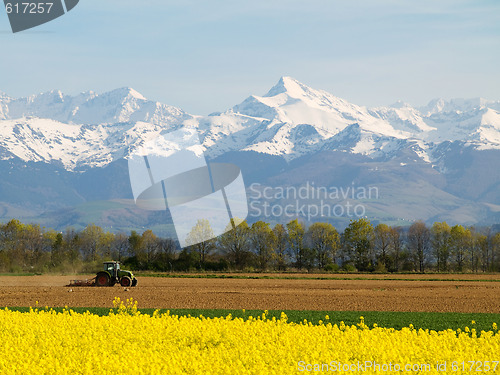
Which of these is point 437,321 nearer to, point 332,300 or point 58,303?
point 332,300

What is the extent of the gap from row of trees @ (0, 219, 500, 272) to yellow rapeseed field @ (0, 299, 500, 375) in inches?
2991

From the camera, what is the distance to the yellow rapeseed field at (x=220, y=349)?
13.7 metres

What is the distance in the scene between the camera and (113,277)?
58.3 meters

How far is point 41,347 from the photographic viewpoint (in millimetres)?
17125

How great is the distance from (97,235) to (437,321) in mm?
124747

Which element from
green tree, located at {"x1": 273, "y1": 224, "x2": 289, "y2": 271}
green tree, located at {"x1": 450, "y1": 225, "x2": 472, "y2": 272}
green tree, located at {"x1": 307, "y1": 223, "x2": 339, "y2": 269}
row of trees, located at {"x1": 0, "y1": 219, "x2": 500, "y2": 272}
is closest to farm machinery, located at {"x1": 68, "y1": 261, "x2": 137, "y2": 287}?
row of trees, located at {"x1": 0, "y1": 219, "x2": 500, "y2": 272}

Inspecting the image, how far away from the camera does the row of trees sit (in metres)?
102

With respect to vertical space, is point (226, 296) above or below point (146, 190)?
below

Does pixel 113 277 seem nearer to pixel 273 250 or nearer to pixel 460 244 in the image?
pixel 273 250

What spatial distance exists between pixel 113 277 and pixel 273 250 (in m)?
65.3

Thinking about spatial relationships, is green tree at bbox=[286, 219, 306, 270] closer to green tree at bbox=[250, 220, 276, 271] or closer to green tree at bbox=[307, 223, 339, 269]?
green tree at bbox=[307, 223, 339, 269]

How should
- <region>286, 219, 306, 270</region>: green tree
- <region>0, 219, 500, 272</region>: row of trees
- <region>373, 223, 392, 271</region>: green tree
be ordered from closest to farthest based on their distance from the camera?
<region>0, 219, 500, 272</region>: row of trees → <region>373, 223, 392, 271</region>: green tree → <region>286, 219, 306, 270</region>: green tree

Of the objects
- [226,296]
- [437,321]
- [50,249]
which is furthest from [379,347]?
[50,249]

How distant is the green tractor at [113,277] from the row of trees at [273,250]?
35704mm
